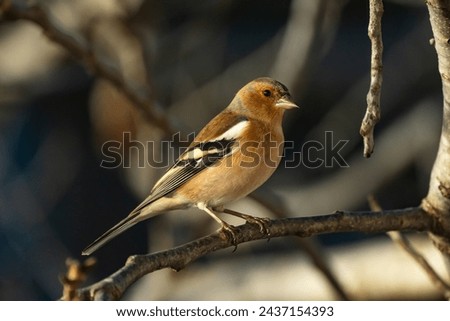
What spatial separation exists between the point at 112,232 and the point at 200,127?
2131mm

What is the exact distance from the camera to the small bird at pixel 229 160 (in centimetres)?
410

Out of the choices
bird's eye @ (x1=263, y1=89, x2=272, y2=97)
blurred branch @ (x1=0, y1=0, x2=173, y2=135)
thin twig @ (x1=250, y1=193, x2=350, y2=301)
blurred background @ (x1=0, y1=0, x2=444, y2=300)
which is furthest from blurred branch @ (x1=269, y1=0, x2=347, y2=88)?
blurred branch @ (x1=0, y1=0, x2=173, y2=135)

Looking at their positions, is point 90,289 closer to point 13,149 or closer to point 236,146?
point 236,146

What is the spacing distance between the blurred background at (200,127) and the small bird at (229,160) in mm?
208

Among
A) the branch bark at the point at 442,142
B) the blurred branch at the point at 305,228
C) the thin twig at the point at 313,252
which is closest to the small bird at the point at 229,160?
the thin twig at the point at 313,252

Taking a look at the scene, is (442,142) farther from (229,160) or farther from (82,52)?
(82,52)

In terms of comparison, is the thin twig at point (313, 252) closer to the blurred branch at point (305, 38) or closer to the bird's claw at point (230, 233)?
the bird's claw at point (230, 233)

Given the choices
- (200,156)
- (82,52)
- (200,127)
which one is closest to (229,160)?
(200,156)

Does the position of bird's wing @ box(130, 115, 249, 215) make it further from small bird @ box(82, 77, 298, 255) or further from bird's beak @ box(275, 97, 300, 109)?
bird's beak @ box(275, 97, 300, 109)

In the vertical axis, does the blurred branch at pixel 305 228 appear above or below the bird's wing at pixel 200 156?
below

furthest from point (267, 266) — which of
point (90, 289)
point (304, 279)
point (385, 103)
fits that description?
point (90, 289)

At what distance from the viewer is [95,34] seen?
6105mm

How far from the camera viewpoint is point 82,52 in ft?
12.7
